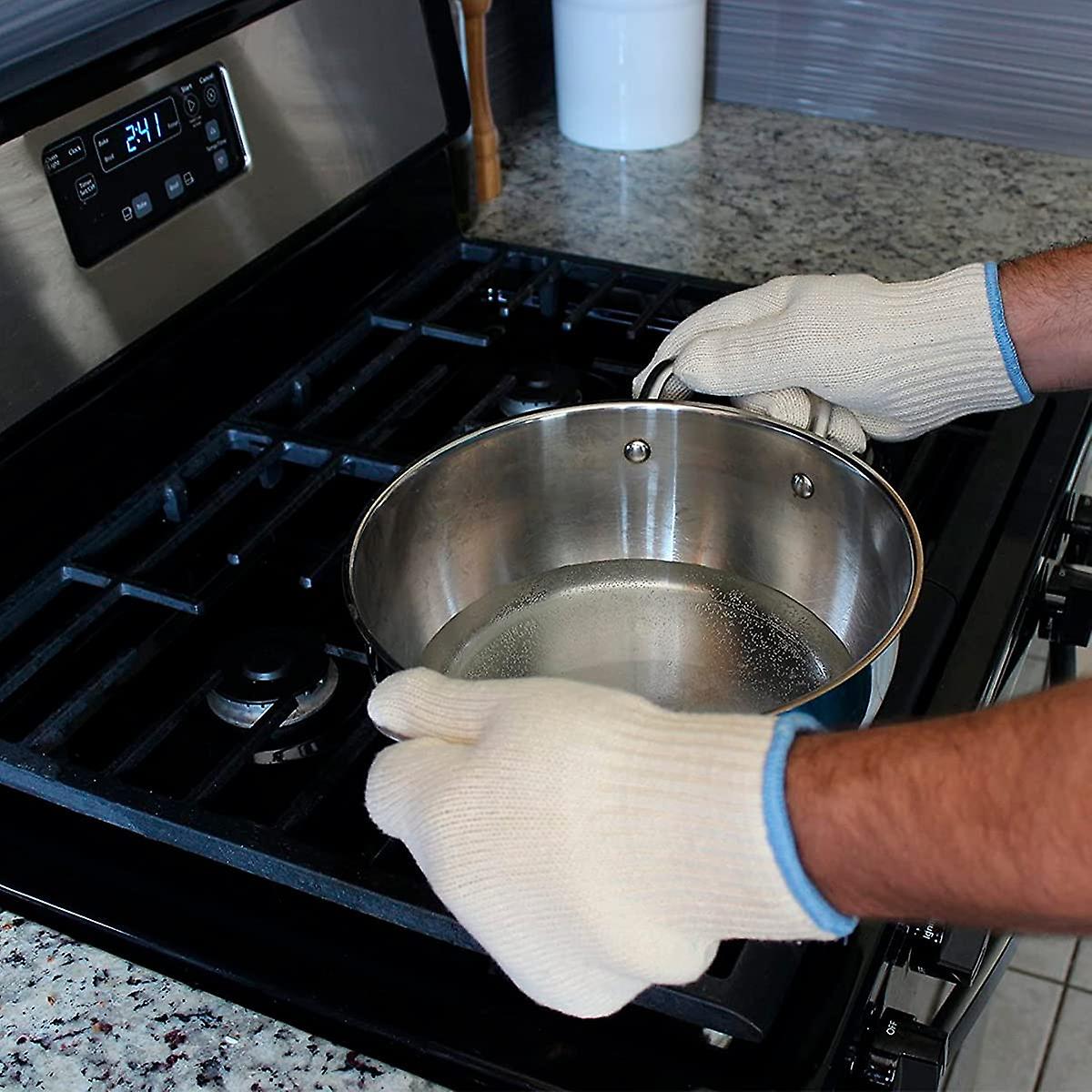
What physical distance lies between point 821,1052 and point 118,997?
0.31 m

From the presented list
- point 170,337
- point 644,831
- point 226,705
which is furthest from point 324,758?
point 170,337

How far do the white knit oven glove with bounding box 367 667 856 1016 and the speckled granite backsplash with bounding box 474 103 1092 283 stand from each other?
746 mm

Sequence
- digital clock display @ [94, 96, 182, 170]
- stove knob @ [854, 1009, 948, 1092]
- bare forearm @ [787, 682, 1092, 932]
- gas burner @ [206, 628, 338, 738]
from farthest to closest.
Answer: digital clock display @ [94, 96, 182, 170] < gas burner @ [206, 628, 338, 738] < stove knob @ [854, 1009, 948, 1092] < bare forearm @ [787, 682, 1092, 932]

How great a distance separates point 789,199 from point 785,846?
0.98 m

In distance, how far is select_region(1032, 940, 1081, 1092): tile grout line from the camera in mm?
1651

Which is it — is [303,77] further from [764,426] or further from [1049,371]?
[1049,371]

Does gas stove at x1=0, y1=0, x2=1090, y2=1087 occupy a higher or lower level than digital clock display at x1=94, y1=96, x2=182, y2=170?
lower

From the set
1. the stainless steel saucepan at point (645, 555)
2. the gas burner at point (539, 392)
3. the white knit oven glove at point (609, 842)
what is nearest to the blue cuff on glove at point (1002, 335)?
the stainless steel saucepan at point (645, 555)

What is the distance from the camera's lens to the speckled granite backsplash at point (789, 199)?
1276 mm

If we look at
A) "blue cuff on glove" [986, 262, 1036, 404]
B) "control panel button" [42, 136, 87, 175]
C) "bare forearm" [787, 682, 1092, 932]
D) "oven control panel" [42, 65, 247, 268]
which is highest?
"control panel button" [42, 136, 87, 175]

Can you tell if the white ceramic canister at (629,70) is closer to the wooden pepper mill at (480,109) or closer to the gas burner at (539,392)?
the wooden pepper mill at (480,109)

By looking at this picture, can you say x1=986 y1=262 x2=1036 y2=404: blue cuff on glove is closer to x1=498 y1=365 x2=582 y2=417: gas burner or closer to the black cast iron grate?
the black cast iron grate

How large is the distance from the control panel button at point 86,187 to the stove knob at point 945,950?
2.07 feet

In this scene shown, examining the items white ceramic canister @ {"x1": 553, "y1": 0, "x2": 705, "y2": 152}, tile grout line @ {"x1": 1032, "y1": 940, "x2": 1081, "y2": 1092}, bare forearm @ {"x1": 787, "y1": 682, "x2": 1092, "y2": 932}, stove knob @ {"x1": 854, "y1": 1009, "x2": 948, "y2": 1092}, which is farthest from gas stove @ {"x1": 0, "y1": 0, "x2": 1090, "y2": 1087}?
tile grout line @ {"x1": 1032, "y1": 940, "x2": 1081, "y2": 1092}
